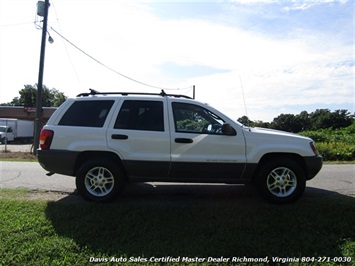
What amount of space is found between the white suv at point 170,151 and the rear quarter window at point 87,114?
0.07 ft

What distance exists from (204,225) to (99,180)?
2.14 metres

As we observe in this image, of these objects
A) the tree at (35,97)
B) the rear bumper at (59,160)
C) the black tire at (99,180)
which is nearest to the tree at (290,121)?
the tree at (35,97)

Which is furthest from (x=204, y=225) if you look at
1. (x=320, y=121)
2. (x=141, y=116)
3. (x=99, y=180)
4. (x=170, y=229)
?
(x=320, y=121)

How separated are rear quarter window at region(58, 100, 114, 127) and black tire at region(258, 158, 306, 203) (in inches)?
119

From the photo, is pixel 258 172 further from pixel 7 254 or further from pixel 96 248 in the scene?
pixel 7 254

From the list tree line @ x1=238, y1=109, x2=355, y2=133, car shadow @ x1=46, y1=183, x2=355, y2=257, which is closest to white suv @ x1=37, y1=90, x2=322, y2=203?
car shadow @ x1=46, y1=183, x2=355, y2=257

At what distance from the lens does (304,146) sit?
5.38m

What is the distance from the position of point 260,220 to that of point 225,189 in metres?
2.09

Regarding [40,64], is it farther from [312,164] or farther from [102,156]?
[312,164]

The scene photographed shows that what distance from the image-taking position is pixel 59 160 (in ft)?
17.5

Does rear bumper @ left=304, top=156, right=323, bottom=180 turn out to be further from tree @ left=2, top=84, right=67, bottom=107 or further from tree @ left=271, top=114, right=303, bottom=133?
tree @ left=2, top=84, right=67, bottom=107

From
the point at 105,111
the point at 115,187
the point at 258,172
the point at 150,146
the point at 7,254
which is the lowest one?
the point at 7,254

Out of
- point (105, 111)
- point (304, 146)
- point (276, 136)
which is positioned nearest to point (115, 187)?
point (105, 111)

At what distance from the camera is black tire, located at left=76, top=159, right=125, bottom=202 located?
5.26 m
